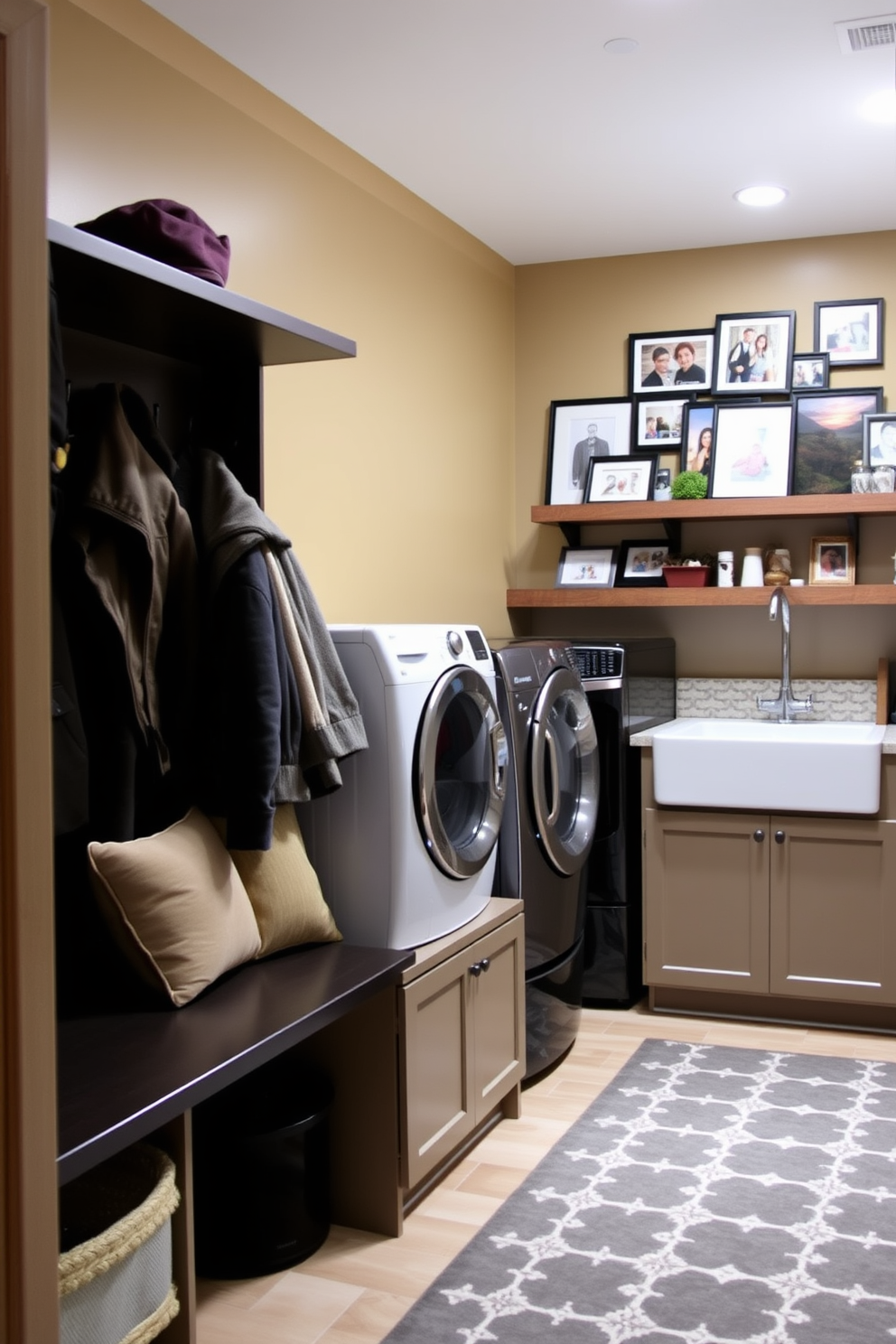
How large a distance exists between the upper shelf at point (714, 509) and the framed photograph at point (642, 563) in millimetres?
90

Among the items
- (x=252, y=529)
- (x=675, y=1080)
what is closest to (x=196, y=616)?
(x=252, y=529)

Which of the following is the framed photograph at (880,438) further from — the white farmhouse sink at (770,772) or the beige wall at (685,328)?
the white farmhouse sink at (770,772)

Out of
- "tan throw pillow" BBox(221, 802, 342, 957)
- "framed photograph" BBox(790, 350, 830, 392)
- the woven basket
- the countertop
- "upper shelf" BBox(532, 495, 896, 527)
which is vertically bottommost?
the woven basket

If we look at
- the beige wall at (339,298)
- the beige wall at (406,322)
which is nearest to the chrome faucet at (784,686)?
the beige wall at (406,322)

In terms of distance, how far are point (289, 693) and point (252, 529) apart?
0.32 metres

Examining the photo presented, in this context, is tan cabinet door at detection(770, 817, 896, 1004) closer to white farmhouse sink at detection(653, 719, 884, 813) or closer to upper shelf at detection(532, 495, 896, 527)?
white farmhouse sink at detection(653, 719, 884, 813)

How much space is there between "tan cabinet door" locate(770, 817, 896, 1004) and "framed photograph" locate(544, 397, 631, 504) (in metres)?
1.53

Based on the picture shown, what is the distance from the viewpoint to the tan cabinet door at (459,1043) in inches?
101

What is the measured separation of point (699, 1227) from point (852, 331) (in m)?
3.02

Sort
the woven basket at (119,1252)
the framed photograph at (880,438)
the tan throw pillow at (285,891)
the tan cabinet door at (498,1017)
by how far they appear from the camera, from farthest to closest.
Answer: the framed photograph at (880,438), the tan cabinet door at (498,1017), the tan throw pillow at (285,891), the woven basket at (119,1252)

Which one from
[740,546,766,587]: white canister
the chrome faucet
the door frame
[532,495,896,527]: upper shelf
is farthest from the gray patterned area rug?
[532,495,896,527]: upper shelf

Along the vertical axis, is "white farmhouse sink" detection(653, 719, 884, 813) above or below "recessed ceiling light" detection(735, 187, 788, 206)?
below

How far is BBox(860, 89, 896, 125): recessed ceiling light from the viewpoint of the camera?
3.23m

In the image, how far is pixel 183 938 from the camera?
222cm
